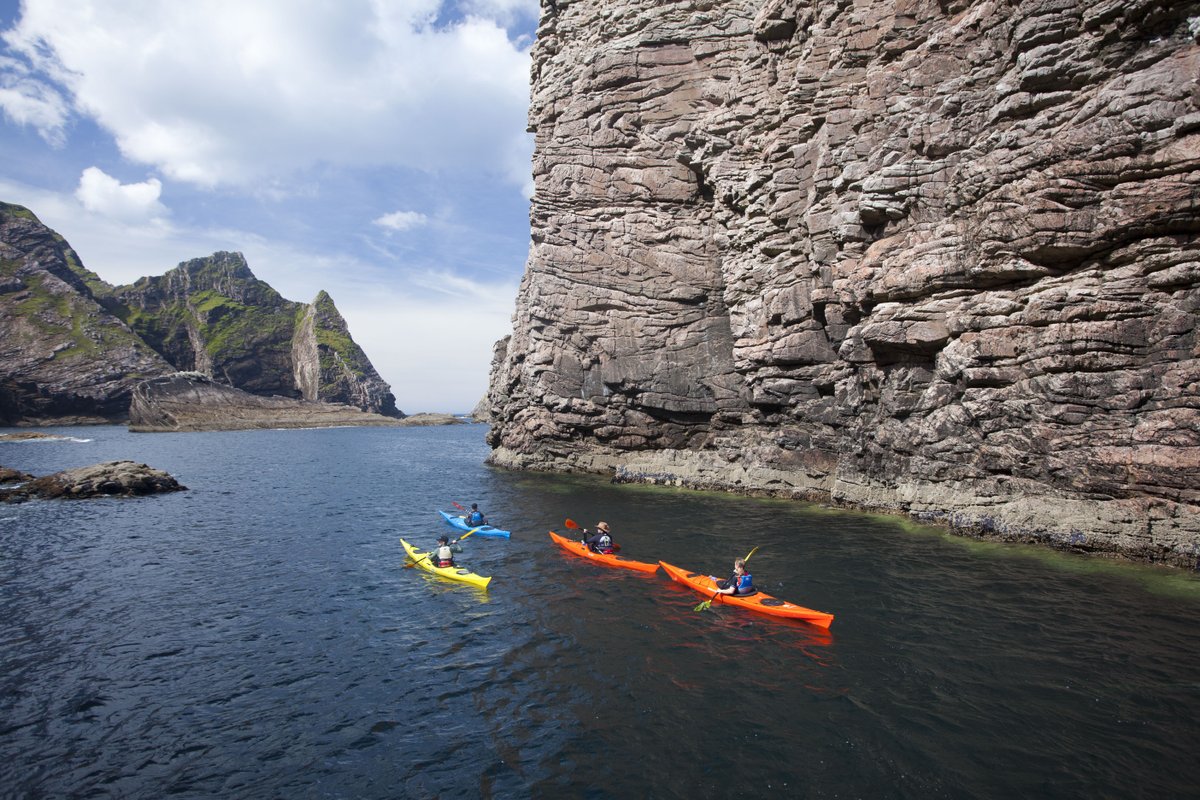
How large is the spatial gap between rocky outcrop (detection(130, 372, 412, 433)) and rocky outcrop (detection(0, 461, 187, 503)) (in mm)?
85351

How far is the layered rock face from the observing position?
24.1m

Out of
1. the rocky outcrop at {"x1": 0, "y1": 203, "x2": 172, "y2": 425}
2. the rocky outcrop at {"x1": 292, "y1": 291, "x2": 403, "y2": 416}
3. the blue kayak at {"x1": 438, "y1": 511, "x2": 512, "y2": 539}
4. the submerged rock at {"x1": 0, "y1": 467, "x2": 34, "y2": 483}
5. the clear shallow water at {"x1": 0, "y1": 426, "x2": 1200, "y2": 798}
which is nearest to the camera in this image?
the clear shallow water at {"x1": 0, "y1": 426, "x2": 1200, "y2": 798}

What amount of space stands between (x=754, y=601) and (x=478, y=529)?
53.1 feet

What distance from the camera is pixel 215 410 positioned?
13050 centimetres

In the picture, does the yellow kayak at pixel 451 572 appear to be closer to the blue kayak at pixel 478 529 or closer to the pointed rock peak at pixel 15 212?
the blue kayak at pixel 478 529

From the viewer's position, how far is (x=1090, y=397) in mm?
25266

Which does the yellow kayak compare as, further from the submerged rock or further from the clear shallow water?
the submerged rock

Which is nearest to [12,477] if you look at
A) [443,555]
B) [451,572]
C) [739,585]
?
[443,555]

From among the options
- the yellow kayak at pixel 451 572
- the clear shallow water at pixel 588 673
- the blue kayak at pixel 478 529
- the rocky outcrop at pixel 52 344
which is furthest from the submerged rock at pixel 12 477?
the rocky outcrop at pixel 52 344

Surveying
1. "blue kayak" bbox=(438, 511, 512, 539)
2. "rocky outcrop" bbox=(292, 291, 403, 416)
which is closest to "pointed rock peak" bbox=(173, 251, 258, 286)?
"rocky outcrop" bbox=(292, 291, 403, 416)

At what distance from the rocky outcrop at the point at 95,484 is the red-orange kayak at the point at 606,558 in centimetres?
3477

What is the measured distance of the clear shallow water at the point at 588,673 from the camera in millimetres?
11570

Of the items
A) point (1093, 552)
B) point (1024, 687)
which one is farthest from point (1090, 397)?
point (1024, 687)

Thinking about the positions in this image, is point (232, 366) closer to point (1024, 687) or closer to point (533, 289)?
point (533, 289)
